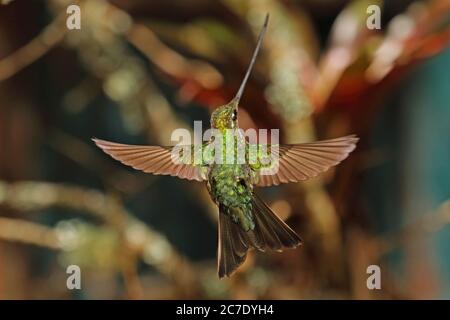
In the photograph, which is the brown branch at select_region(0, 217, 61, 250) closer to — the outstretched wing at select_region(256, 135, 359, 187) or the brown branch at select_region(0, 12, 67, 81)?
the brown branch at select_region(0, 12, 67, 81)

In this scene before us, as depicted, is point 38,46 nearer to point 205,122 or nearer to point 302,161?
point 205,122

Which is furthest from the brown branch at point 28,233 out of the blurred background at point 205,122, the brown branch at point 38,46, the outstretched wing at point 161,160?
the outstretched wing at point 161,160

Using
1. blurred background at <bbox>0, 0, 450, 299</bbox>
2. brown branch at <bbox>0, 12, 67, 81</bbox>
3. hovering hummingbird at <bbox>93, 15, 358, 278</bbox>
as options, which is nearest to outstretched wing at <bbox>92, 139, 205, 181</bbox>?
hovering hummingbird at <bbox>93, 15, 358, 278</bbox>

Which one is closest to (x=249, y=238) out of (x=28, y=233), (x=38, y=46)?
(x=28, y=233)

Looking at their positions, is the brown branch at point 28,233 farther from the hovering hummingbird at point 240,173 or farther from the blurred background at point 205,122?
the hovering hummingbird at point 240,173

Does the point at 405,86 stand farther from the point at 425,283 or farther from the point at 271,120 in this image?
the point at 271,120

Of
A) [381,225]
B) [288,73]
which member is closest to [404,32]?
[288,73]
